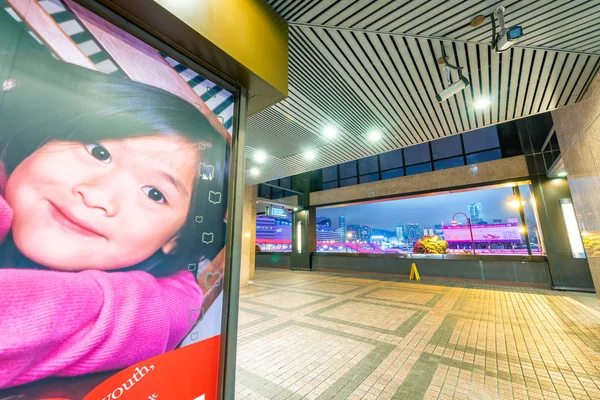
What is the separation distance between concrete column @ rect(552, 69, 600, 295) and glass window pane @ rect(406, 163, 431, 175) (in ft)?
20.7

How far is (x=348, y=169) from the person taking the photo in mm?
13750

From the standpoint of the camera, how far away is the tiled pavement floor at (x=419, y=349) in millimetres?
2609

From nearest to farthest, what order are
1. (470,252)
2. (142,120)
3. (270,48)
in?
(142,120)
(270,48)
(470,252)

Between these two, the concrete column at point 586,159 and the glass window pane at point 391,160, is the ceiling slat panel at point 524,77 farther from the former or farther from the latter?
the glass window pane at point 391,160

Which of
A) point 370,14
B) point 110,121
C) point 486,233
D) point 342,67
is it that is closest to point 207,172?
point 110,121

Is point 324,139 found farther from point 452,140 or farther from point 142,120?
point 452,140

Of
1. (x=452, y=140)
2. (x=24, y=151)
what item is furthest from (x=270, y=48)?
(x=452, y=140)

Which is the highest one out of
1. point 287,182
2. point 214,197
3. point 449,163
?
point 287,182

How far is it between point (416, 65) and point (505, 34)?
1.10 m

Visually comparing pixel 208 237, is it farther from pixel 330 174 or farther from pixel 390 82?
pixel 330 174

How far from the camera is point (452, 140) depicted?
427 inches

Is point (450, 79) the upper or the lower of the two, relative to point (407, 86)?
lower

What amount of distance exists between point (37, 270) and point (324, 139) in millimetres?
5569

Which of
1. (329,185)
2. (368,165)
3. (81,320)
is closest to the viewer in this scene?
(81,320)
